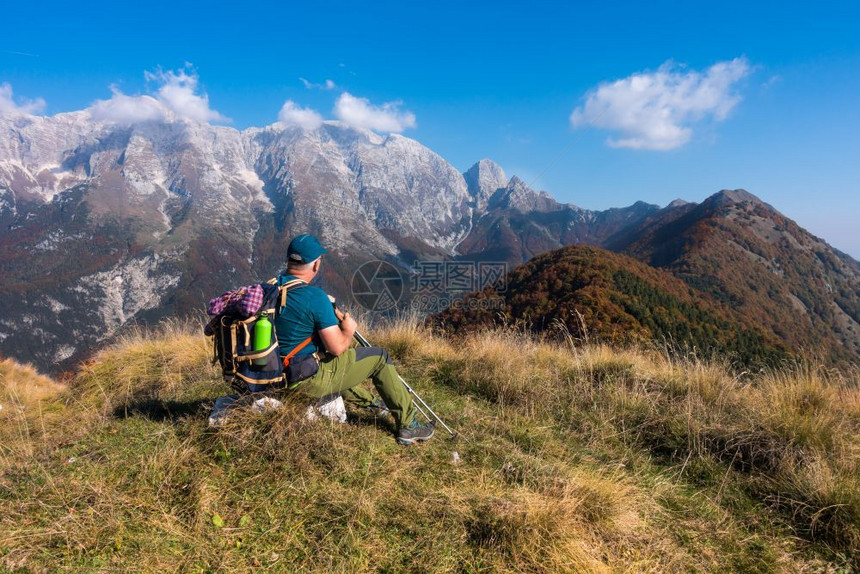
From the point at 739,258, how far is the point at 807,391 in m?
136

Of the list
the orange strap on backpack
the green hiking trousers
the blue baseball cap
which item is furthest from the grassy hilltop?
the blue baseball cap

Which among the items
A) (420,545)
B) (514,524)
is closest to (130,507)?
(420,545)

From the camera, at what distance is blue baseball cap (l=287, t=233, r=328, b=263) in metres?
3.68

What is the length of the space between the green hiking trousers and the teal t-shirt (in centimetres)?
45

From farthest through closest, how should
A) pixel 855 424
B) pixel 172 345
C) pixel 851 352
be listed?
pixel 851 352 → pixel 172 345 → pixel 855 424

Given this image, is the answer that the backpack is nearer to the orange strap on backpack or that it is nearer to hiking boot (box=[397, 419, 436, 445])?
the orange strap on backpack

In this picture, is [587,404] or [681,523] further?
[587,404]

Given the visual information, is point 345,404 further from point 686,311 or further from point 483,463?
point 686,311

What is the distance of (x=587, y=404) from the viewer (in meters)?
5.21

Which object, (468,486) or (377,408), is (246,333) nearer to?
(377,408)

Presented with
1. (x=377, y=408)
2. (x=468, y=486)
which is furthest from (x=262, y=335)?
(x=468, y=486)

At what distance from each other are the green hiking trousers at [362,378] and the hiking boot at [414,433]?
68mm

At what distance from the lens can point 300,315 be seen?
359cm

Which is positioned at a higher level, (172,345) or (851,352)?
(172,345)
